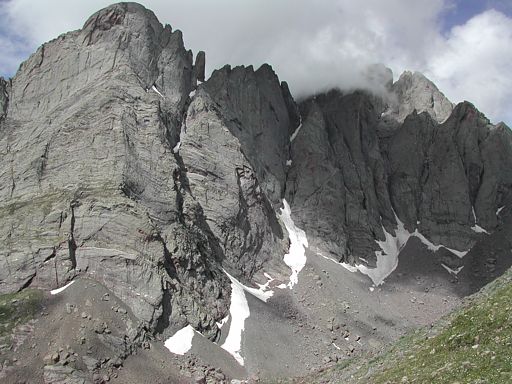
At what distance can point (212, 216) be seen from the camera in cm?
8588

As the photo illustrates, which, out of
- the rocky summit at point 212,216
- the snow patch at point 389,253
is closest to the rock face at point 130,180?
the rocky summit at point 212,216

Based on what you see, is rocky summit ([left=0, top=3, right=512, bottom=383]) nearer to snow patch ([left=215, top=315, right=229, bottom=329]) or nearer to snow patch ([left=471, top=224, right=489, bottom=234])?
snow patch ([left=215, top=315, right=229, bottom=329])

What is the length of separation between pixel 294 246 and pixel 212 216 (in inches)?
767

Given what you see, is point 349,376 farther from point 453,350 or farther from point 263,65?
point 263,65

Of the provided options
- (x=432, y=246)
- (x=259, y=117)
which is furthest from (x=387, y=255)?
(x=259, y=117)

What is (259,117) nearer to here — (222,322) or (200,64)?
(200,64)

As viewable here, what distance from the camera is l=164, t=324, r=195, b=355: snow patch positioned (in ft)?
199

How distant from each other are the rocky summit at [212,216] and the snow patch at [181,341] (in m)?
0.27

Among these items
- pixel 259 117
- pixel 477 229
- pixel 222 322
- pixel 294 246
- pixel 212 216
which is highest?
pixel 259 117

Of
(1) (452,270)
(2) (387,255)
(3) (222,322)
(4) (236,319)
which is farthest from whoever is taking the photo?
(2) (387,255)

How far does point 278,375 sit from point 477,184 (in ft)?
261

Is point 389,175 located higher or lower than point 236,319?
higher

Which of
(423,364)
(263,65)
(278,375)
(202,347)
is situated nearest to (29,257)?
(202,347)

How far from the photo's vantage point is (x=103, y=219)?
67250 millimetres
